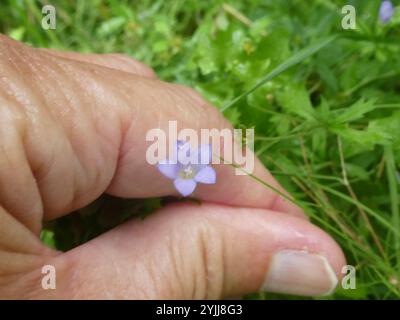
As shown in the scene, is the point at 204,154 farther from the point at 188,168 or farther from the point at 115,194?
the point at 115,194

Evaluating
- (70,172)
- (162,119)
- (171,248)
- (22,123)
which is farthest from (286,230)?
(22,123)

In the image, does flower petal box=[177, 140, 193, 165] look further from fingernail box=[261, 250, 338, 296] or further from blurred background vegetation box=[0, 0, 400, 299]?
Answer: fingernail box=[261, 250, 338, 296]

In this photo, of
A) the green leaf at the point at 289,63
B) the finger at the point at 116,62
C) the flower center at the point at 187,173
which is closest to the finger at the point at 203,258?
the flower center at the point at 187,173

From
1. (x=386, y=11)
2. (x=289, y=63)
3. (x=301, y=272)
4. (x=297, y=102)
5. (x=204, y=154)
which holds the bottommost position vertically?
(x=301, y=272)

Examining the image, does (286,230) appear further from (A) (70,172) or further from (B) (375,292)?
(A) (70,172)

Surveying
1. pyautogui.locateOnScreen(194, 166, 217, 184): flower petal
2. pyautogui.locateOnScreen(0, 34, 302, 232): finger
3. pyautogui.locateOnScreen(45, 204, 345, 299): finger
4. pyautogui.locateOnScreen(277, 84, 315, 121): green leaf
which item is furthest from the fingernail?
pyautogui.locateOnScreen(277, 84, 315, 121): green leaf

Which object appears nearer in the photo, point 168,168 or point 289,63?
point 168,168

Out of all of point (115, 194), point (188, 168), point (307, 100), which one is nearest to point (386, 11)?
point (307, 100)
